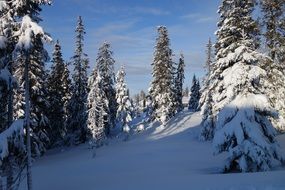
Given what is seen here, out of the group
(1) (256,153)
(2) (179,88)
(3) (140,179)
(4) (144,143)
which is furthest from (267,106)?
(2) (179,88)

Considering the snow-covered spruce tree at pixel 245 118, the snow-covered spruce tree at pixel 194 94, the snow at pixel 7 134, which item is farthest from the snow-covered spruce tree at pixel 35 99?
the snow-covered spruce tree at pixel 194 94

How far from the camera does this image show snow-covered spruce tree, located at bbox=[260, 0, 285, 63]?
100.0ft

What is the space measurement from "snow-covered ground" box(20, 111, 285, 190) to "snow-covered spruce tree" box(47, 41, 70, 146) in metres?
3.07

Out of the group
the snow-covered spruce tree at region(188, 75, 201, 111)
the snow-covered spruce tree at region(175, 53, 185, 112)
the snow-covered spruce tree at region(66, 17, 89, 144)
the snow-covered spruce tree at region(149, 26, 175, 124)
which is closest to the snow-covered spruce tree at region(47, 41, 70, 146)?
the snow-covered spruce tree at region(66, 17, 89, 144)

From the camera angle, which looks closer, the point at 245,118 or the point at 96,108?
the point at 245,118

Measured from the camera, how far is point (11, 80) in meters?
18.7

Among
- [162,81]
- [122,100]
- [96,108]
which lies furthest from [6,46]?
[162,81]

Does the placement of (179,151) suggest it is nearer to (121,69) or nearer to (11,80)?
(121,69)

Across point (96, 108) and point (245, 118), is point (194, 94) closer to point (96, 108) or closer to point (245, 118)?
point (96, 108)

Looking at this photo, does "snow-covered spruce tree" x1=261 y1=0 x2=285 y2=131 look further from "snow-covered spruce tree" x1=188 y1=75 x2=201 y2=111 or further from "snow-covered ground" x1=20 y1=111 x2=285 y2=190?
"snow-covered spruce tree" x1=188 y1=75 x2=201 y2=111

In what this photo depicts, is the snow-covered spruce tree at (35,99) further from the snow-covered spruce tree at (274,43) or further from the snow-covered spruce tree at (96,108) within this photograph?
the snow-covered spruce tree at (274,43)

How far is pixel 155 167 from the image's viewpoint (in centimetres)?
3244

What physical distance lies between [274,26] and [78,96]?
115 feet

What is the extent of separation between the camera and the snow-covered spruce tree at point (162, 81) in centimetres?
6197
